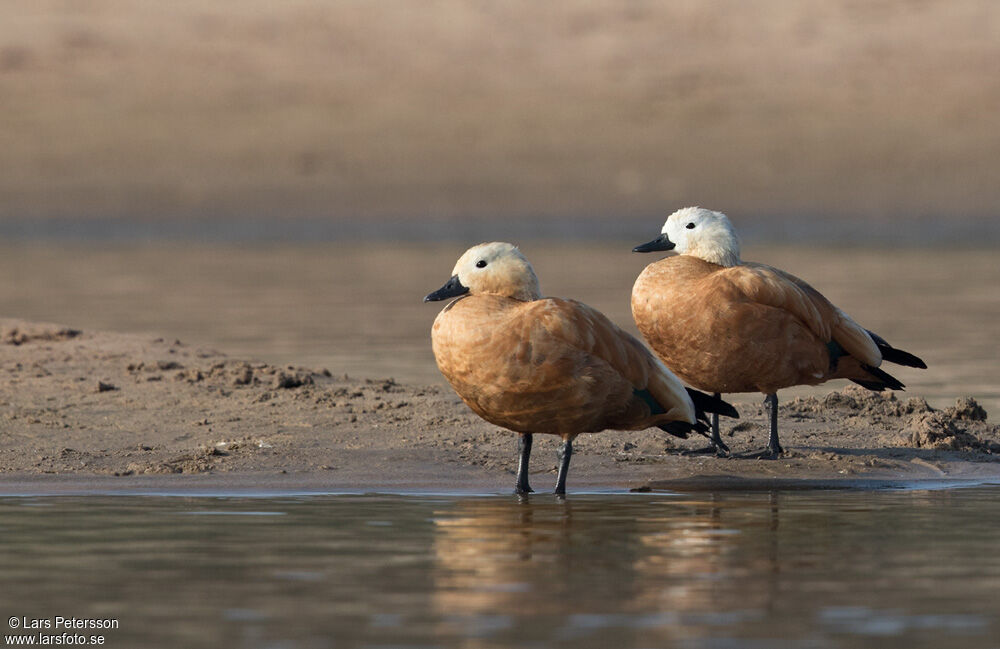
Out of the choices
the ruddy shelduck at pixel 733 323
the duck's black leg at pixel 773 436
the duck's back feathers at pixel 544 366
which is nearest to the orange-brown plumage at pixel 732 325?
the ruddy shelduck at pixel 733 323

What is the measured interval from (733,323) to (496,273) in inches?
81.1

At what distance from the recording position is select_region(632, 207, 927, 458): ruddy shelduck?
12281mm

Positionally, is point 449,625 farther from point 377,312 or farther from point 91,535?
point 377,312

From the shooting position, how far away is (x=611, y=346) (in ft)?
36.3

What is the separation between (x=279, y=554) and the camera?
9.01m

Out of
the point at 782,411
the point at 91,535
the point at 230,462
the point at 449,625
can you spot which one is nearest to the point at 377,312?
the point at 782,411

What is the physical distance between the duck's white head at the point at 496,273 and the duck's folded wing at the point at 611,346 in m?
0.18

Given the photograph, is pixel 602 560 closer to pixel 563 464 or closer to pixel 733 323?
pixel 563 464

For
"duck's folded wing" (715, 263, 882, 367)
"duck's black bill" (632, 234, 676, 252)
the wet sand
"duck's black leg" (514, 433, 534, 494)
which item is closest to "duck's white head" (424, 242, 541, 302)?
"duck's black leg" (514, 433, 534, 494)

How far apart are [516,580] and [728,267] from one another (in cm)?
501

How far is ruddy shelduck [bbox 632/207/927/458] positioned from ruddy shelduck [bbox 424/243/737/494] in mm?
945

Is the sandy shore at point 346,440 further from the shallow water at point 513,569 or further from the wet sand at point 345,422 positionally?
the shallow water at point 513,569

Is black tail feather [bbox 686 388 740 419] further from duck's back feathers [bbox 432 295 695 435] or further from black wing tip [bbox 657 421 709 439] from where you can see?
duck's back feathers [bbox 432 295 695 435]

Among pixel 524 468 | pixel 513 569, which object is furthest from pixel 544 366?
pixel 513 569
